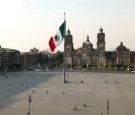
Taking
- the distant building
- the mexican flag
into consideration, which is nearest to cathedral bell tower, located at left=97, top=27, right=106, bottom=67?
the distant building

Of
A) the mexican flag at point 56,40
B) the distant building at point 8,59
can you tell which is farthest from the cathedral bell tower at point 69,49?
the mexican flag at point 56,40

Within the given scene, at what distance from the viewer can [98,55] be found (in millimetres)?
164000

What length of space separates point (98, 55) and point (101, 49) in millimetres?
3535

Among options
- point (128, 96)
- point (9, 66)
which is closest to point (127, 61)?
point (9, 66)

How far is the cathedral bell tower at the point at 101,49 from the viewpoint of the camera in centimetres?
16188

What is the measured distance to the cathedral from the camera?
157 meters

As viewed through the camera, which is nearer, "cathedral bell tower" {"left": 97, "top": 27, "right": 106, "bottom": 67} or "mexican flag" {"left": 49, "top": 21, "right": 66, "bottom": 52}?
"mexican flag" {"left": 49, "top": 21, "right": 66, "bottom": 52}

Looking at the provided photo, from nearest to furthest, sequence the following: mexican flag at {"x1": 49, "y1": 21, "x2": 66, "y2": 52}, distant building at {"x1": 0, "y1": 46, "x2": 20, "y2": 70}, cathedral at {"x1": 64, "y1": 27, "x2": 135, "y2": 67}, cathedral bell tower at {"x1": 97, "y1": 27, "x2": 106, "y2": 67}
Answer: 1. mexican flag at {"x1": 49, "y1": 21, "x2": 66, "y2": 52}
2. cathedral at {"x1": 64, "y1": 27, "x2": 135, "y2": 67}
3. distant building at {"x1": 0, "y1": 46, "x2": 20, "y2": 70}
4. cathedral bell tower at {"x1": 97, "y1": 27, "x2": 106, "y2": 67}

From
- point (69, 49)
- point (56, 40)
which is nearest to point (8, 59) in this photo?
point (69, 49)

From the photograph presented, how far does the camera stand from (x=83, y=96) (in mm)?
56469

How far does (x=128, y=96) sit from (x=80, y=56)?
114m

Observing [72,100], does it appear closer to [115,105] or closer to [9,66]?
[115,105]

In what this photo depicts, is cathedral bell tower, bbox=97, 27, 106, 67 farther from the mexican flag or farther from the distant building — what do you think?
the mexican flag

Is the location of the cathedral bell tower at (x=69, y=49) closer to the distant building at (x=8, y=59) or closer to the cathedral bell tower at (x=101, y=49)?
the cathedral bell tower at (x=101, y=49)
